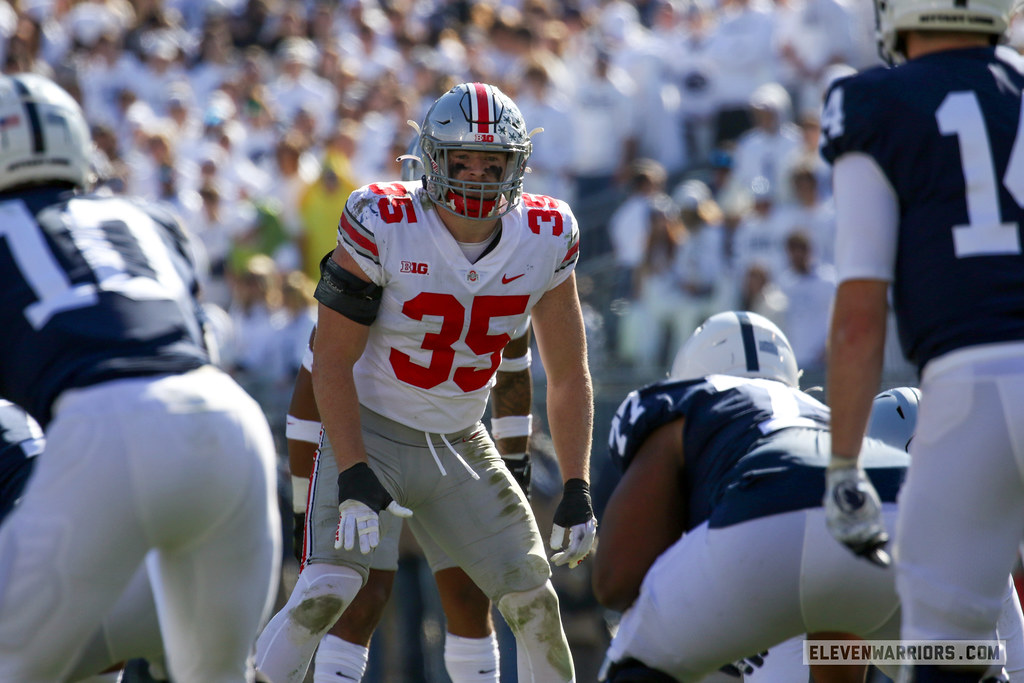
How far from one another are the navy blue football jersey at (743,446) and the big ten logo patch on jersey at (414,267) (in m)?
0.78

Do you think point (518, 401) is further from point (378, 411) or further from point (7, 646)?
point (7, 646)

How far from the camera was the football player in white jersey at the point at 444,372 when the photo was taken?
4.02 metres

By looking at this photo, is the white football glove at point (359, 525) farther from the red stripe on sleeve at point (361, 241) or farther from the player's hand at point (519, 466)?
the player's hand at point (519, 466)

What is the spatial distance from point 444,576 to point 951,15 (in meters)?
2.58

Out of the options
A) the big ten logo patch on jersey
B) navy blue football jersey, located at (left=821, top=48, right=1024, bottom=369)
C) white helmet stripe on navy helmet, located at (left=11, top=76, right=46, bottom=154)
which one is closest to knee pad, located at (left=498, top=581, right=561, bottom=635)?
the big ten logo patch on jersey

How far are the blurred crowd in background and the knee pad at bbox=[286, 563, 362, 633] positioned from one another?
9.89 ft

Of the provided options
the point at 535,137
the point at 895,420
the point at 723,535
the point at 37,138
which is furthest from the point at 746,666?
the point at 535,137

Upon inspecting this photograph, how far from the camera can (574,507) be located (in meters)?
4.27

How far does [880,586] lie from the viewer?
325 centimetres

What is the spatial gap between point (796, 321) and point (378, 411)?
4.48 m

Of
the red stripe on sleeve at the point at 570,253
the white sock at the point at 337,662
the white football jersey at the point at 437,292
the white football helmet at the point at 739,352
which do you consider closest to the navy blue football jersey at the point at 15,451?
the white football jersey at the point at 437,292

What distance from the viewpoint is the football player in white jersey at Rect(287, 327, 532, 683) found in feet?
14.5

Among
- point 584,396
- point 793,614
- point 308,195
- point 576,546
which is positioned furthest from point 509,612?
point 308,195

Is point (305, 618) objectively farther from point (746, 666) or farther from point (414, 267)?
point (746, 666)
